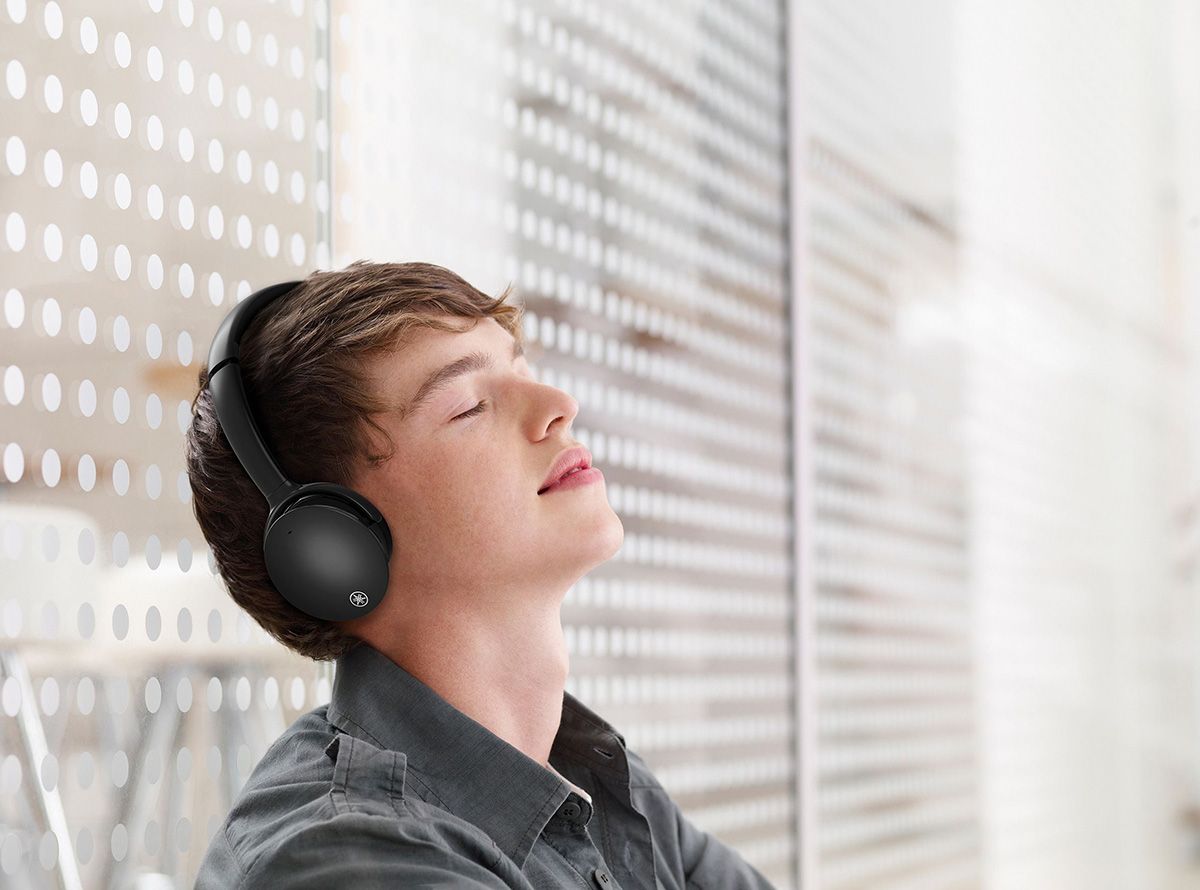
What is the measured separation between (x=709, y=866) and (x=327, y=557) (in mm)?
474

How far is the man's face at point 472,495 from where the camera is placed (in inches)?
37.7

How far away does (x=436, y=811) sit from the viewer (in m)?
0.80

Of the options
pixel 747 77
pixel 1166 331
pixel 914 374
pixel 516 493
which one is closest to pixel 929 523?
pixel 914 374

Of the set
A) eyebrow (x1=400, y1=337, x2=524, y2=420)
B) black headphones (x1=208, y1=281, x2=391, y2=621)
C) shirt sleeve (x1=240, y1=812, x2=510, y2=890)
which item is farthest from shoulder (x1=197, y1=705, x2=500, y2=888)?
eyebrow (x1=400, y1=337, x2=524, y2=420)

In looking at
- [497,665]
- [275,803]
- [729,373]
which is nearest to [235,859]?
[275,803]

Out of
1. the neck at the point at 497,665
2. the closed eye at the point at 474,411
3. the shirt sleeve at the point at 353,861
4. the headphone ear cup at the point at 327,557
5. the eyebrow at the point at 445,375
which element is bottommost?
the shirt sleeve at the point at 353,861

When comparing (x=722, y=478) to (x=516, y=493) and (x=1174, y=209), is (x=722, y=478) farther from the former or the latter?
(x=1174, y=209)

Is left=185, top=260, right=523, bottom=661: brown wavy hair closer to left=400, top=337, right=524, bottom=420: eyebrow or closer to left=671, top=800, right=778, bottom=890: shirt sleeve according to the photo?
left=400, top=337, right=524, bottom=420: eyebrow

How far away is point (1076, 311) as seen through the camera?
219cm

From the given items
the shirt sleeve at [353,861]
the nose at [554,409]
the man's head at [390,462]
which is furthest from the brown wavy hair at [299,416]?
the shirt sleeve at [353,861]

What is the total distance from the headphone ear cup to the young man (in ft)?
0.22

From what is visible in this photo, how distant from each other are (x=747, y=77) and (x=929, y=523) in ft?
2.73

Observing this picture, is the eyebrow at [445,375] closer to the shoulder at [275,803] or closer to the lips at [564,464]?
the lips at [564,464]

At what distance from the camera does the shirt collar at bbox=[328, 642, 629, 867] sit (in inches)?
33.8
